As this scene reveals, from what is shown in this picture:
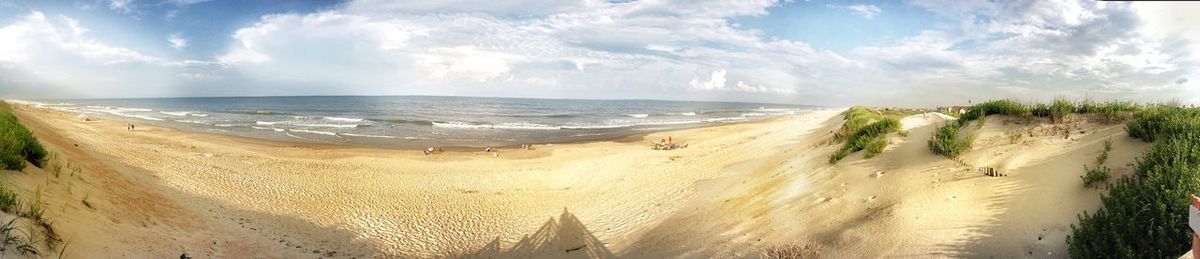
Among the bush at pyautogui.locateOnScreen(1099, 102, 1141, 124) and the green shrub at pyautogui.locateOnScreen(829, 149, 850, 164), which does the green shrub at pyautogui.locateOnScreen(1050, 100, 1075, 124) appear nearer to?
the bush at pyautogui.locateOnScreen(1099, 102, 1141, 124)

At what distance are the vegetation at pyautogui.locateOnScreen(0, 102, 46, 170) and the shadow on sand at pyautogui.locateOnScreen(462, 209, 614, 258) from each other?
7.36 meters

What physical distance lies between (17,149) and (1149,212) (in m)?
15.9

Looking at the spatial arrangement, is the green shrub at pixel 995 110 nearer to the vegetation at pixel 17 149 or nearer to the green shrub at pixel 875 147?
the green shrub at pixel 875 147

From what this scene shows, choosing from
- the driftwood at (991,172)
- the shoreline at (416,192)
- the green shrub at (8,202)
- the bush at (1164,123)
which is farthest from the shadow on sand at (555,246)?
the bush at (1164,123)

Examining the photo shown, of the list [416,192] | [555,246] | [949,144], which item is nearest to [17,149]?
[416,192]

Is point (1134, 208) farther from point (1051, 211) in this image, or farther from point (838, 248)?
point (838, 248)

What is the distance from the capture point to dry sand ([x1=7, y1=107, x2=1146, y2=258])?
7.24m

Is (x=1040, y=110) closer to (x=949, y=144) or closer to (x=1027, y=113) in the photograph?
(x=1027, y=113)

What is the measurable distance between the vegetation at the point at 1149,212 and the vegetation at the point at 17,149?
1442cm

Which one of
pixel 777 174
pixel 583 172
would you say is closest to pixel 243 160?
pixel 583 172

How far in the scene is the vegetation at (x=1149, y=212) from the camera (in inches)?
193

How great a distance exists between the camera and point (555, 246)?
10867 millimetres

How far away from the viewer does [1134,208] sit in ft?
17.7

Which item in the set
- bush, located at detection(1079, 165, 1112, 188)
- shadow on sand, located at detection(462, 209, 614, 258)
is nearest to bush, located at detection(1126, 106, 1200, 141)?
bush, located at detection(1079, 165, 1112, 188)
